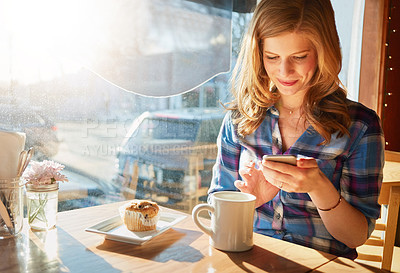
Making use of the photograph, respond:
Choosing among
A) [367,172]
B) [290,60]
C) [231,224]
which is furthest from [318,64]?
[231,224]

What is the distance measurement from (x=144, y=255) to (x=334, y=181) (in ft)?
2.22

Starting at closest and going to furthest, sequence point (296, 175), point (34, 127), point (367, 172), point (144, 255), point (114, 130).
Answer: point (144, 255) → point (296, 175) → point (367, 172) → point (34, 127) → point (114, 130)

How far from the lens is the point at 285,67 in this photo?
1.25 meters

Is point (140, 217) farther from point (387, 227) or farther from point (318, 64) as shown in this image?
point (387, 227)

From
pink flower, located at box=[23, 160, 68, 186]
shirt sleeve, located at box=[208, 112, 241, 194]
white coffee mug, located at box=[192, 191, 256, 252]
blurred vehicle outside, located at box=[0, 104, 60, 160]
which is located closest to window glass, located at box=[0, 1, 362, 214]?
blurred vehicle outside, located at box=[0, 104, 60, 160]

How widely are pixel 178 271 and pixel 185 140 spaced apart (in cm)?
153

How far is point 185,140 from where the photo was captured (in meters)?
2.35

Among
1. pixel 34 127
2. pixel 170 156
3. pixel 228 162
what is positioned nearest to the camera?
pixel 228 162

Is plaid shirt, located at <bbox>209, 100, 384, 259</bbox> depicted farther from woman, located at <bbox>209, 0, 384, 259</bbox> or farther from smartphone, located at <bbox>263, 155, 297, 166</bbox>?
smartphone, located at <bbox>263, 155, 297, 166</bbox>

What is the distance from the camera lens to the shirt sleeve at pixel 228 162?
1.42 m

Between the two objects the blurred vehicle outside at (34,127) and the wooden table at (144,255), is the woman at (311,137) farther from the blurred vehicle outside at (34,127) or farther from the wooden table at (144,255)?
the blurred vehicle outside at (34,127)

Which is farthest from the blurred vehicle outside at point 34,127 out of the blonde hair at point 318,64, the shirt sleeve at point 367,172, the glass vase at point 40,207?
the shirt sleeve at point 367,172

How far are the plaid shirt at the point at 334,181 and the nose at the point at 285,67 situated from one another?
0.20 meters

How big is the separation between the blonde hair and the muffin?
1.57 feet
